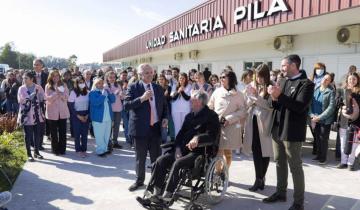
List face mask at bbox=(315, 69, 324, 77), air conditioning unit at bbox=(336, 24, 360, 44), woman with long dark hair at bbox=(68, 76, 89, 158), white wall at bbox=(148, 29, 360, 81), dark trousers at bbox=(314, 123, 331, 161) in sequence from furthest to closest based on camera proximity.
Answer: white wall at bbox=(148, 29, 360, 81)
air conditioning unit at bbox=(336, 24, 360, 44)
face mask at bbox=(315, 69, 324, 77)
woman with long dark hair at bbox=(68, 76, 89, 158)
dark trousers at bbox=(314, 123, 331, 161)

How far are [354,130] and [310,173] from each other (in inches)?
47.2

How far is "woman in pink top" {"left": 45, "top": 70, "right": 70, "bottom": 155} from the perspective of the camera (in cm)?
712

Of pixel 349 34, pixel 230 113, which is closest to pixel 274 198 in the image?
pixel 230 113

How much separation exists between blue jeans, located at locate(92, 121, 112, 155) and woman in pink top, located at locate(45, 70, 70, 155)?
695mm

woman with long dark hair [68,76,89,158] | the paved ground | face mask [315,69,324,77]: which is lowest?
the paved ground

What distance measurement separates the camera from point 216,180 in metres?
4.61

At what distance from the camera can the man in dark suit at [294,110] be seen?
12.9ft

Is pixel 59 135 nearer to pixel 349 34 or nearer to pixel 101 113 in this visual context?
pixel 101 113

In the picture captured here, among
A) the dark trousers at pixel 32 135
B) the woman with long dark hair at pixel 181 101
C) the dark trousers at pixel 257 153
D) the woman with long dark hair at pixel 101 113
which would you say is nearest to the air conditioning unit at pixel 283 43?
the woman with long dark hair at pixel 181 101

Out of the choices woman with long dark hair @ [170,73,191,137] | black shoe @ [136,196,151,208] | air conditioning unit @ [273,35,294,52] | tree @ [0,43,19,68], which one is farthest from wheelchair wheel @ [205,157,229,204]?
tree @ [0,43,19,68]

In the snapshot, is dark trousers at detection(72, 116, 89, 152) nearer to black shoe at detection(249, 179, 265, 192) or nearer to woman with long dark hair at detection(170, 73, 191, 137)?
woman with long dark hair at detection(170, 73, 191, 137)

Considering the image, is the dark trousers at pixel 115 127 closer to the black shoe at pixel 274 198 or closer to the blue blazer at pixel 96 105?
the blue blazer at pixel 96 105

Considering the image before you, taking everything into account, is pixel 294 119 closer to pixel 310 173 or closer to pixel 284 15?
pixel 310 173

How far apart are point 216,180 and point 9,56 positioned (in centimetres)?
7970
